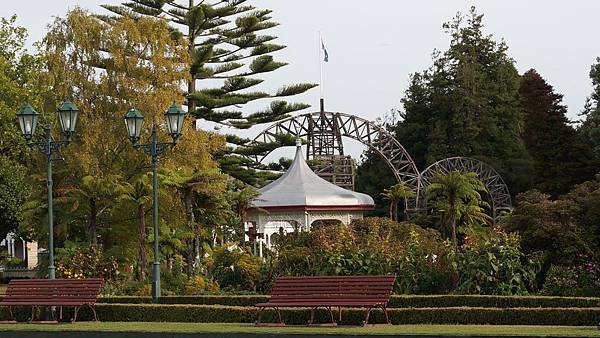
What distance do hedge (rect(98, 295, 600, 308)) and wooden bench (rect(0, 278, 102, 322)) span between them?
145 cm

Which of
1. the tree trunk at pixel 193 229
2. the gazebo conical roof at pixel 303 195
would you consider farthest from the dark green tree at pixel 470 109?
the tree trunk at pixel 193 229

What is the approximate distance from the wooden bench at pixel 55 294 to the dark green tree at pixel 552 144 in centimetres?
3029

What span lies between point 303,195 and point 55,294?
60.0 ft

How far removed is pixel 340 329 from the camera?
606 inches

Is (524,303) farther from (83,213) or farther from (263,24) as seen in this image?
(263,24)

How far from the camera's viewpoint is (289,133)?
43344mm

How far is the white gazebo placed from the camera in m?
36.4

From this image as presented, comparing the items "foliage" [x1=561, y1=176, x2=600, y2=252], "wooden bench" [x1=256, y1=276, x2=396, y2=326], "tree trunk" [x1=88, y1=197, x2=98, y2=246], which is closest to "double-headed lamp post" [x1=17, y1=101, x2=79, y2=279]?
"wooden bench" [x1=256, y1=276, x2=396, y2=326]

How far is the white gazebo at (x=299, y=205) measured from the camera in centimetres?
3641

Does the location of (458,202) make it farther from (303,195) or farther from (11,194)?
(11,194)

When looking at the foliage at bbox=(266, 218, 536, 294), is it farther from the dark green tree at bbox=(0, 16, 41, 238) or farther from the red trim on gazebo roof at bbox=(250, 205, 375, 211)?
the dark green tree at bbox=(0, 16, 41, 238)

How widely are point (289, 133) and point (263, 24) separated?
4.50 m

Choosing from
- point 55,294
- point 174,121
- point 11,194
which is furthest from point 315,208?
point 55,294

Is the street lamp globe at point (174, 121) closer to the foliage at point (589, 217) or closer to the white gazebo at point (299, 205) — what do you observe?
the foliage at point (589, 217)
